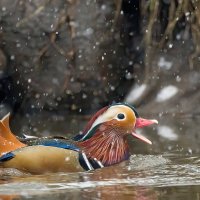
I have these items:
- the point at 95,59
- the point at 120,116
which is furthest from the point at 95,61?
the point at 120,116

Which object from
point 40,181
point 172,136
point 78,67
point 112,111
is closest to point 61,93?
point 78,67

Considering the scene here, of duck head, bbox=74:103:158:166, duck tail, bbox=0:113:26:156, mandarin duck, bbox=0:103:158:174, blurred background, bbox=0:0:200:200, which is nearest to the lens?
mandarin duck, bbox=0:103:158:174

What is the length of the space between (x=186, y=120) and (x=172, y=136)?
1.08m

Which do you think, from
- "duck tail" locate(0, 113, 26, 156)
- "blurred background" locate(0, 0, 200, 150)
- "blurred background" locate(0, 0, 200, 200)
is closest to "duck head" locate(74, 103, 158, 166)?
"duck tail" locate(0, 113, 26, 156)

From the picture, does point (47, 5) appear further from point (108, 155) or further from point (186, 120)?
point (108, 155)

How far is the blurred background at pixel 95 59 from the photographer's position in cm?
880

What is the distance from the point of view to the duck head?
20.6 ft

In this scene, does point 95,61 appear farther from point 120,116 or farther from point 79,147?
point 79,147

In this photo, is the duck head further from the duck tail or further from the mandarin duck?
the duck tail

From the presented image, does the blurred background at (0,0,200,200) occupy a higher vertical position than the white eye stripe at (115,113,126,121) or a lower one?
higher

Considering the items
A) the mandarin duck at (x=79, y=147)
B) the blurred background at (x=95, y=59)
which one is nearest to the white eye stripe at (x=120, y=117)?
the mandarin duck at (x=79, y=147)

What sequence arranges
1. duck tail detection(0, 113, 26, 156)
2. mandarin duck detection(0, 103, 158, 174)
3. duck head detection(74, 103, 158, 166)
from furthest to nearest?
1. duck head detection(74, 103, 158, 166)
2. duck tail detection(0, 113, 26, 156)
3. mandarin duck detection(0, 103, 158, 174)

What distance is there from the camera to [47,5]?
8812 millimetres

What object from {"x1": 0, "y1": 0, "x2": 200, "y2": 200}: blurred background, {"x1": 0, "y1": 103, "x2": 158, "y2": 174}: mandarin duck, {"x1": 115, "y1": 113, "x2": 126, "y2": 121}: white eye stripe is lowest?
{"x1": 0, "y1": 103, "x2": 158, "y2": 174}: mandarin duck
